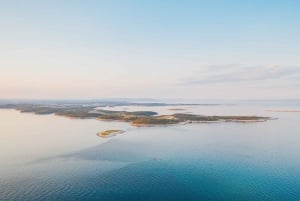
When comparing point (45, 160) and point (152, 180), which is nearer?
point (152, 180)

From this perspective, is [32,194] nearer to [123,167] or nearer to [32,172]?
[32,172]

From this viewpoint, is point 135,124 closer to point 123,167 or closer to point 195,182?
point 123,167

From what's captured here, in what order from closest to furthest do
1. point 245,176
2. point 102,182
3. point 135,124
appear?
point 102,182 → point 245,176 → point 135,124

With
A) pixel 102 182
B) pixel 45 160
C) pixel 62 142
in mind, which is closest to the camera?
pixel 102 182

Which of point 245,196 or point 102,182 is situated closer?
point 245,196

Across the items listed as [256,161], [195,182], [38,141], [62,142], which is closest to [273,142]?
[256,161]

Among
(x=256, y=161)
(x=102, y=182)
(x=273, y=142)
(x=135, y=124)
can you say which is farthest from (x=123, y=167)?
(x=135, y=124)
